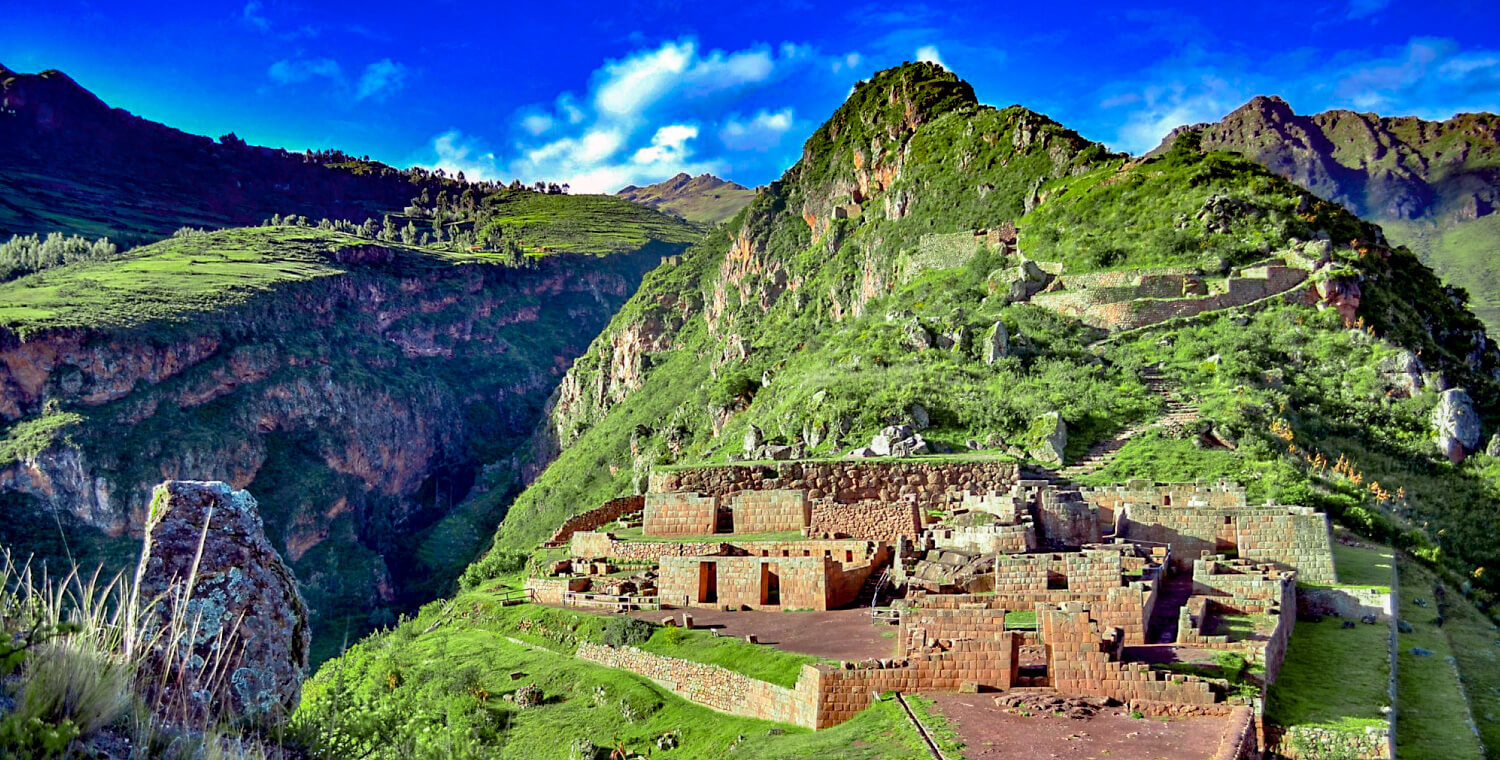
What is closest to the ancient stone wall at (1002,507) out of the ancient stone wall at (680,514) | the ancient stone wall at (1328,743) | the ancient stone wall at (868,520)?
the ancient stone wall at (868,520)

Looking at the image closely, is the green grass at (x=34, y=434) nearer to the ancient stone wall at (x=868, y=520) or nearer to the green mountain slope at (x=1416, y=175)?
the ancient stone wall at (x=868, y=520)

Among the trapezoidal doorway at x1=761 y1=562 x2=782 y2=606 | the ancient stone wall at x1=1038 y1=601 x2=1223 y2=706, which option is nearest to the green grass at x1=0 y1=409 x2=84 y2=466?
the trapezoidal doorway at x1=761 y1=562 x2=782 y2=606

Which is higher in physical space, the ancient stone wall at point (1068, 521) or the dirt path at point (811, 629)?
the ancient stone wall at point (1068, 521)

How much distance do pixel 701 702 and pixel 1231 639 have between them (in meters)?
9.89

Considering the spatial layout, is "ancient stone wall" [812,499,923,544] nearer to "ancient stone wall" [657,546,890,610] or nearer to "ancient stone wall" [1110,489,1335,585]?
"ancient stone wall" [657,546,890,610]

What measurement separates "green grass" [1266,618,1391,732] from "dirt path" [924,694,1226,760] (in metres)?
1.58

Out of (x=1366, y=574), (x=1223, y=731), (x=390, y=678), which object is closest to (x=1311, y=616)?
(x=1366, y=574)

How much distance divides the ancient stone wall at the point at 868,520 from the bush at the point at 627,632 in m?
5.89

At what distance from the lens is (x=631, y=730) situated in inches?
827

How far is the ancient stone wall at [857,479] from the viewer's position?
99.2ft

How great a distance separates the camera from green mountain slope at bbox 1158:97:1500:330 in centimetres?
14088

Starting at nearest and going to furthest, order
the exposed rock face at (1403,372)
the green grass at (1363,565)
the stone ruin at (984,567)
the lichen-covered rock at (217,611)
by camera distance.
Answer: the lichen-covered rock at (217,611), the stone ruin at (984,567), the green grass at (1363,565), the exposed rock face at (1403,372)

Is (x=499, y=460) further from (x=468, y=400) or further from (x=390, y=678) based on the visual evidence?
(x=390, y=678)

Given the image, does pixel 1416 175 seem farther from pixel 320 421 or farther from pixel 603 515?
pixel 603 515
